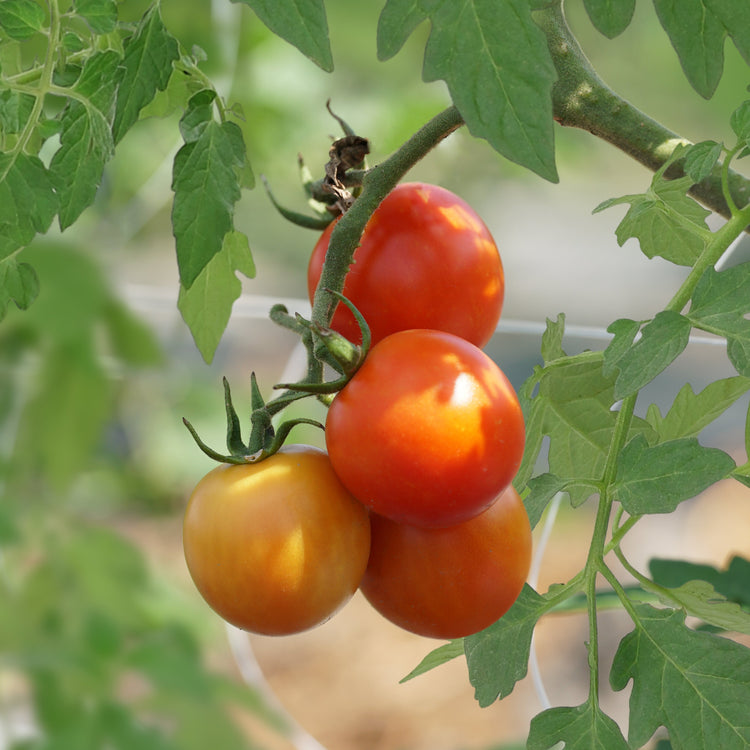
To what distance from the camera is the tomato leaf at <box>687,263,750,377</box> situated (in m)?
0.29

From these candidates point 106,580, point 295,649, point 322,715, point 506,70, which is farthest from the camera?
point 295,649

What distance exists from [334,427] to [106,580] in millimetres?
880

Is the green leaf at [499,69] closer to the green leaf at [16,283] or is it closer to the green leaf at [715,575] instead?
the green leaf at [16,283]

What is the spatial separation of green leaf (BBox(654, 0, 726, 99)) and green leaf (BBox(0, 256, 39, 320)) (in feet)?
0.79

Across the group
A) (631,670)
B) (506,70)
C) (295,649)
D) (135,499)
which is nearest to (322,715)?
(295,649)

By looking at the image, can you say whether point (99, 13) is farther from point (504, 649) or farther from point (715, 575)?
point (715, 575)

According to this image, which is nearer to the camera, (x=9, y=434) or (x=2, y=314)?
(x=2, y=314)

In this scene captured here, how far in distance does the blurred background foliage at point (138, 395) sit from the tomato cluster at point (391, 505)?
1.27ft

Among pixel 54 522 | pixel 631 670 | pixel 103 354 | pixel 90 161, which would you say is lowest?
pixel 54 522

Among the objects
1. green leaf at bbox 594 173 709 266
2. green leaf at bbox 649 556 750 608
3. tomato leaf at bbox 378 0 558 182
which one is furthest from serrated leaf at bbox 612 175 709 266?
green leaf at bbox 649 556 750 608

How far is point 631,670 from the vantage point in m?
0.34

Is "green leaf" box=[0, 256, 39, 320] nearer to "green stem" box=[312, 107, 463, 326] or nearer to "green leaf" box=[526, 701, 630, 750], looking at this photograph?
"green stem" box=[312, 107, 463, 326]

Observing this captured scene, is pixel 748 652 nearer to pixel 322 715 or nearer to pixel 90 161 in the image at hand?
pixel 90 161

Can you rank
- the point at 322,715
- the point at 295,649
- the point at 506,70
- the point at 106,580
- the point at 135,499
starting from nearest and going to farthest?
the point at 506,70, the point at 106,580, the point at 135,499, the point at 322,715, the point at 295,649
